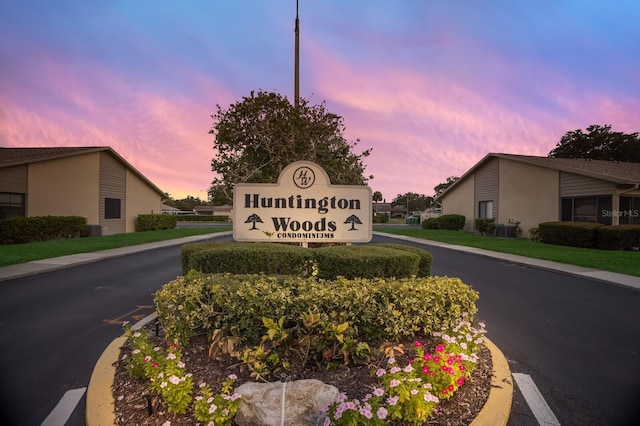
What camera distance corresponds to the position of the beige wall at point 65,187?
20.5 m

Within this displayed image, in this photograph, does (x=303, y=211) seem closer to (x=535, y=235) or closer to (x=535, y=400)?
(x=535, y=400)

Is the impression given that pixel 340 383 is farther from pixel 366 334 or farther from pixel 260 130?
pixel 260 130

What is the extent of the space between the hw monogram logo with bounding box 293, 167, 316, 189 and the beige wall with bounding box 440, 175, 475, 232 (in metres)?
26.1

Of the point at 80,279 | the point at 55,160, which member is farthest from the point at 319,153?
the point at 55,160

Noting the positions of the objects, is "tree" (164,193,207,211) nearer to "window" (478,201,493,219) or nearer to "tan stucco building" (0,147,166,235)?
"tan stucco building" (0,147,166,235)

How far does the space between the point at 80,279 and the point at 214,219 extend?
A: 56.2m

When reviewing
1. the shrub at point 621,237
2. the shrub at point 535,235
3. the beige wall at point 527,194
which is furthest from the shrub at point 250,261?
the beige wall at point 527,194

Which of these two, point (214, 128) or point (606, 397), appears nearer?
point (606, 397)

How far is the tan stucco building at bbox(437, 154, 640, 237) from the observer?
58.7 feet

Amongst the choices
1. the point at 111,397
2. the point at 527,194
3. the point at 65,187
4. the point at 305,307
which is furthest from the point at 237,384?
the point at 65,187

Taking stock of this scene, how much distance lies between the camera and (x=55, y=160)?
21.5 meters

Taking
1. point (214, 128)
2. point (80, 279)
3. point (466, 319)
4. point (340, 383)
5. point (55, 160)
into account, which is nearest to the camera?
point (340, 383)

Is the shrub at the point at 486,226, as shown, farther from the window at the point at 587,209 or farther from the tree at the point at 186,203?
the tree at the point at 186,203

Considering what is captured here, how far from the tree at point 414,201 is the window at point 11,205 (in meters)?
97.7
